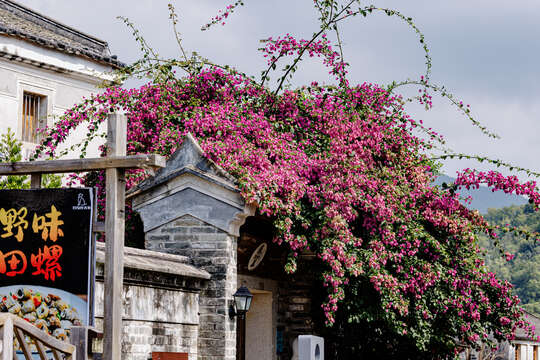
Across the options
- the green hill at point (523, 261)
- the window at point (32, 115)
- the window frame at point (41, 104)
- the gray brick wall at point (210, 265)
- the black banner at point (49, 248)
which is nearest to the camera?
the black banner at point (49, 248)

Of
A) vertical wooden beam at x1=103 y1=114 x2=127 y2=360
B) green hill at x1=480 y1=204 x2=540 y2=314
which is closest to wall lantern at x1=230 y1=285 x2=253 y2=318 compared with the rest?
vertical wooden beam at x1=103 y1=114 x2=127 y2=360

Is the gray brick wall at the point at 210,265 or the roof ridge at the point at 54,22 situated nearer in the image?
the gray brick wall at the point at 210,265

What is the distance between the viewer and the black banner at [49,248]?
25.3 feet

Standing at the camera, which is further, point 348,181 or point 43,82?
point 43,82

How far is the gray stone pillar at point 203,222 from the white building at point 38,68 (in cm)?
881

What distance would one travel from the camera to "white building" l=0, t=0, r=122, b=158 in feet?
70.5

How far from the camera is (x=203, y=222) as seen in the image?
40.7ft

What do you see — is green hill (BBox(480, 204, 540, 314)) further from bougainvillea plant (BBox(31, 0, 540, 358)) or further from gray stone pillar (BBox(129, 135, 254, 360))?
gray stone pillar (BBox(129, 135, 254, 360))

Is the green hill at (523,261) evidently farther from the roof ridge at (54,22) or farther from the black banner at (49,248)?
the black banner at (49,248)

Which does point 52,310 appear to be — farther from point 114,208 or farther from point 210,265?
point 210,265

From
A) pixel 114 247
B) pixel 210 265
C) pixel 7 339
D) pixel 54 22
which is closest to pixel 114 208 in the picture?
pixel 114 247

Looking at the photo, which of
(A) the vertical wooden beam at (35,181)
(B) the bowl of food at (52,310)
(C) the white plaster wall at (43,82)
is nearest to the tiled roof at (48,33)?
(C) the white plaster wall at (43,82)

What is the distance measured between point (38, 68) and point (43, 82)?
491mm

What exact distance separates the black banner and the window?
14585 millimetres
